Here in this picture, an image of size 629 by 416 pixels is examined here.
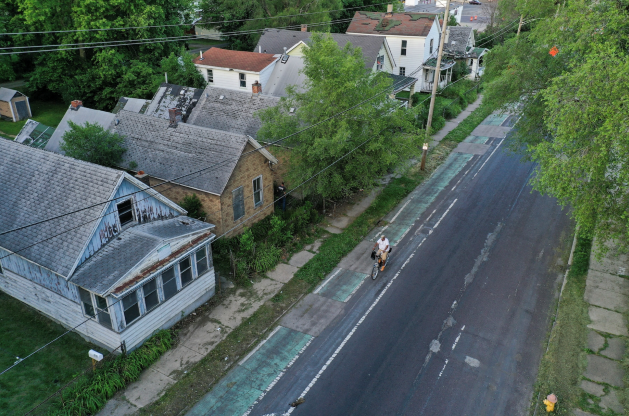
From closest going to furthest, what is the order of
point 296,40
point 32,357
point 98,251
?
point 32,357
point 98,251
point 296,40

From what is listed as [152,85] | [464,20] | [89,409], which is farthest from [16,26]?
[464,20]

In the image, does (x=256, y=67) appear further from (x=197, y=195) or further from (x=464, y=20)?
(x=464, y=20)

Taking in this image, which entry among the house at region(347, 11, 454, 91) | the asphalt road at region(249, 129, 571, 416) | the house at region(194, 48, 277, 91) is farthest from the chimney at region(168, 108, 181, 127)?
the house at region(347, 11, 454, 91)

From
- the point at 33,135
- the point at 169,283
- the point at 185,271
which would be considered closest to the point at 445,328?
the point at 185,271

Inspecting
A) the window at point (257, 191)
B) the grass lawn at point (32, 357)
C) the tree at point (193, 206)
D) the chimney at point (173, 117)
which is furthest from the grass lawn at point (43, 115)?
the grass lawn at point (32, 357)

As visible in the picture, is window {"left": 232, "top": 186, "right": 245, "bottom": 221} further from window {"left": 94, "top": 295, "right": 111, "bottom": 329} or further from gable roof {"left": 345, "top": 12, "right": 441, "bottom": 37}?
gable roof {"left": 345, "top": 12, "right": 441, "bottom": 37}

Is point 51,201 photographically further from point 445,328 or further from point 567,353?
point 567,353

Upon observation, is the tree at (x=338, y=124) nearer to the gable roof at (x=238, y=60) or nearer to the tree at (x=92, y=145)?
the tree at (x=92, y=145)
